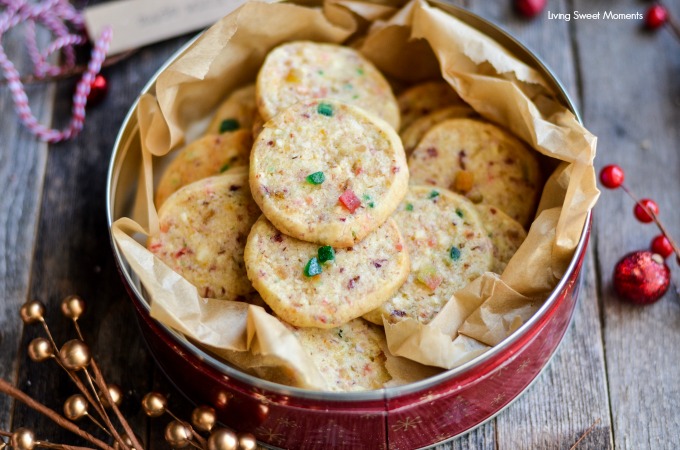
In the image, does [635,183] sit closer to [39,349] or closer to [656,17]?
[656,17]

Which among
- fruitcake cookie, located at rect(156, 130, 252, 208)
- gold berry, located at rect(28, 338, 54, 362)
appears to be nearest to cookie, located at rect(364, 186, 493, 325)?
A: fruitcake cookie, located at rect(156, 130, 252, 208)

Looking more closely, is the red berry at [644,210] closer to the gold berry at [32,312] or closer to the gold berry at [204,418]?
the gold berry at [204,418]

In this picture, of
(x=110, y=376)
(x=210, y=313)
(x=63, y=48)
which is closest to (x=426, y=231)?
(x=210, y=313)

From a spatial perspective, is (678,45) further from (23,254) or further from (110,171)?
(23,254)

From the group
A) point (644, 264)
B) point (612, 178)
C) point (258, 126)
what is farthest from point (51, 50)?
point (644, 264)

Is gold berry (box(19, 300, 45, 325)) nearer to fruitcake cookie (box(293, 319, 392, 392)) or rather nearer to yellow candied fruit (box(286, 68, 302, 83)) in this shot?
fruitcake cookie (box(293, 319, 392, 392))

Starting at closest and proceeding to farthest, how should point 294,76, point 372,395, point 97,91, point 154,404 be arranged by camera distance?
point 372,395
point 154,404
point 294,76
point 97,91
